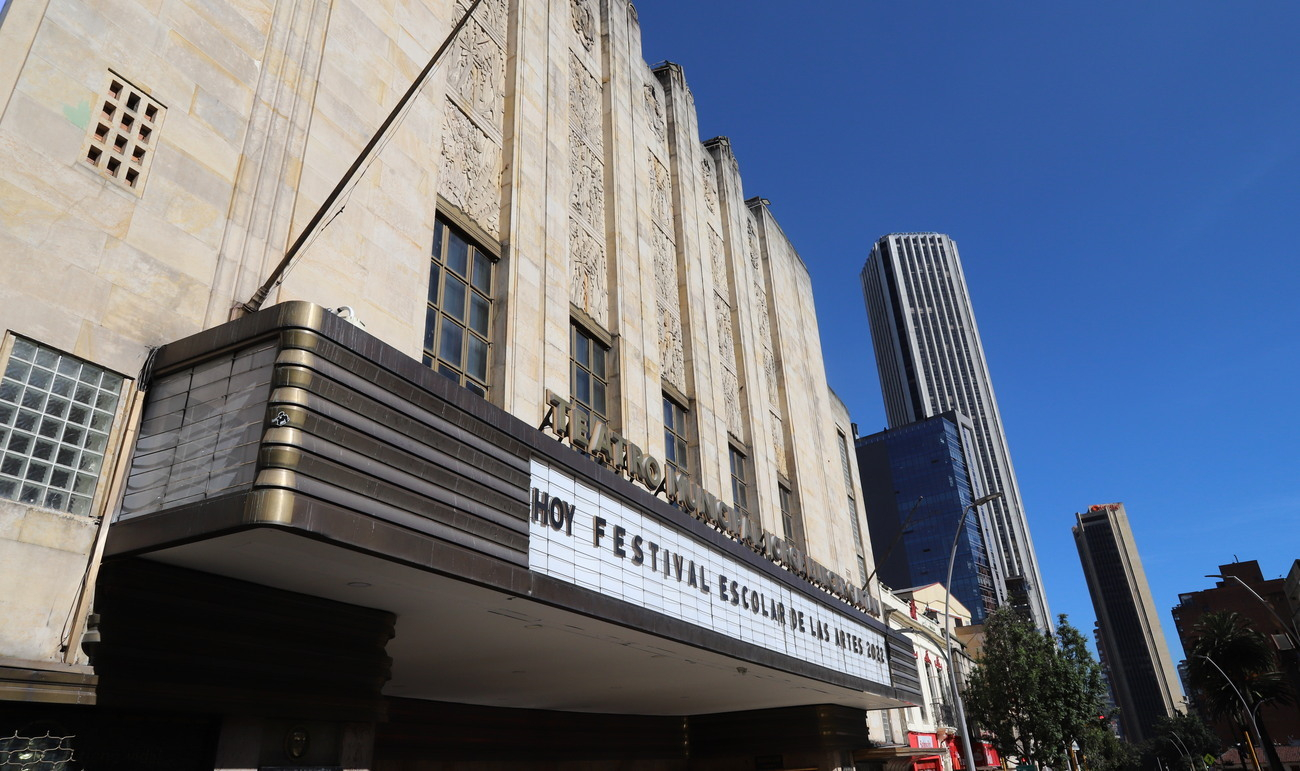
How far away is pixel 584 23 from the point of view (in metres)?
21.6

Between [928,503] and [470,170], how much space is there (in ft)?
567

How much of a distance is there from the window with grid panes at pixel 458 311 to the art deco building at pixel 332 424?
0.25 feet

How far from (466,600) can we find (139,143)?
20.8ft

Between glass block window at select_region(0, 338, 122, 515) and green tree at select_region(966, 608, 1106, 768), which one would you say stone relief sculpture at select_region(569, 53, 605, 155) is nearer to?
glass block window at select_region(0, 338, 122, 515)

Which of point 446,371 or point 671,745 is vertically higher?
point 446,371

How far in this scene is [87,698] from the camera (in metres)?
6.93

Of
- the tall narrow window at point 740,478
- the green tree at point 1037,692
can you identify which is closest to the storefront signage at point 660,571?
the tall narrow window at point 740,478

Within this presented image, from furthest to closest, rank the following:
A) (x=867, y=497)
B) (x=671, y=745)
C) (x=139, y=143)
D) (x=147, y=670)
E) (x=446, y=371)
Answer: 1. (x=867, y=497)
2. (x=671, y=745)
3. (x=446, y=371)
4. (x=139, y=143)
5. (x=147, y=670)

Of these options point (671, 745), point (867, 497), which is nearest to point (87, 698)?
point (671, 745)

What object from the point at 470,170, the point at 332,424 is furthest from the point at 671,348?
the point at 332,424

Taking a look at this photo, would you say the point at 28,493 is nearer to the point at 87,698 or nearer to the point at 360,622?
the point at 87,698

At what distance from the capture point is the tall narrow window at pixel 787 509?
27.2 meters

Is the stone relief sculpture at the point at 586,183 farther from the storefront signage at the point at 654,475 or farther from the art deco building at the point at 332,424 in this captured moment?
the storefront signage at the point at 654,475

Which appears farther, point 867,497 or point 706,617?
point 867,497
